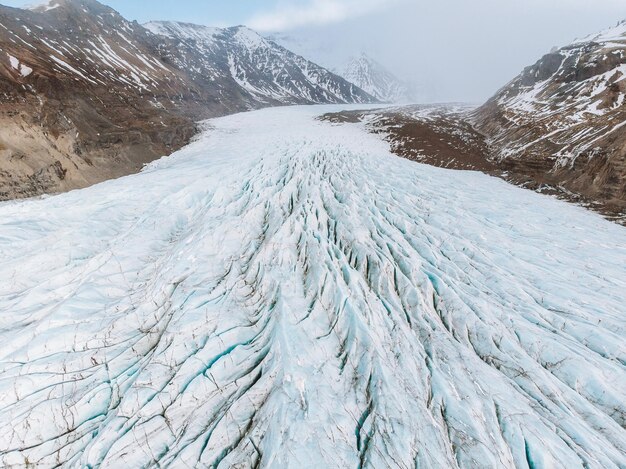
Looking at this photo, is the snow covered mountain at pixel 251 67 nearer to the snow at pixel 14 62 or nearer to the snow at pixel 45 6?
the snow at pixel 45 6

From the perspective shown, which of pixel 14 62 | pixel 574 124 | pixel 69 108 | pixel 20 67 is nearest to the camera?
pixel 69 108

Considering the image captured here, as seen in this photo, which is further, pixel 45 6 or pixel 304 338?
pixel 45 6

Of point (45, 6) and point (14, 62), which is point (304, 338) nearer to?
point (14, 62)

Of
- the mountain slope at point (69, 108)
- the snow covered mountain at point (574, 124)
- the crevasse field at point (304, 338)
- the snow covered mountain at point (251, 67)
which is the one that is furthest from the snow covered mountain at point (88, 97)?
the snow covered mountain at point (574, 124)

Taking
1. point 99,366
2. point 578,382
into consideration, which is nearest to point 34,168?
point 99,366

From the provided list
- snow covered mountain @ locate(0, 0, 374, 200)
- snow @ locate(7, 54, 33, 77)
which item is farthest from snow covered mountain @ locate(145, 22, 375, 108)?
snow @ locate(7, 54, 33, 77)

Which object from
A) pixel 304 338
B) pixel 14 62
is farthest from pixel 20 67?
pixel 304 338

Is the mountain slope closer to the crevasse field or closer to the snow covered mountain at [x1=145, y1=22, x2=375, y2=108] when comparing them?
the crevasse field

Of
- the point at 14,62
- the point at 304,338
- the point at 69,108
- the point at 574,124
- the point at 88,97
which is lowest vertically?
the point at 304,338

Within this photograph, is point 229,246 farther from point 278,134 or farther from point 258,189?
point 278,134
